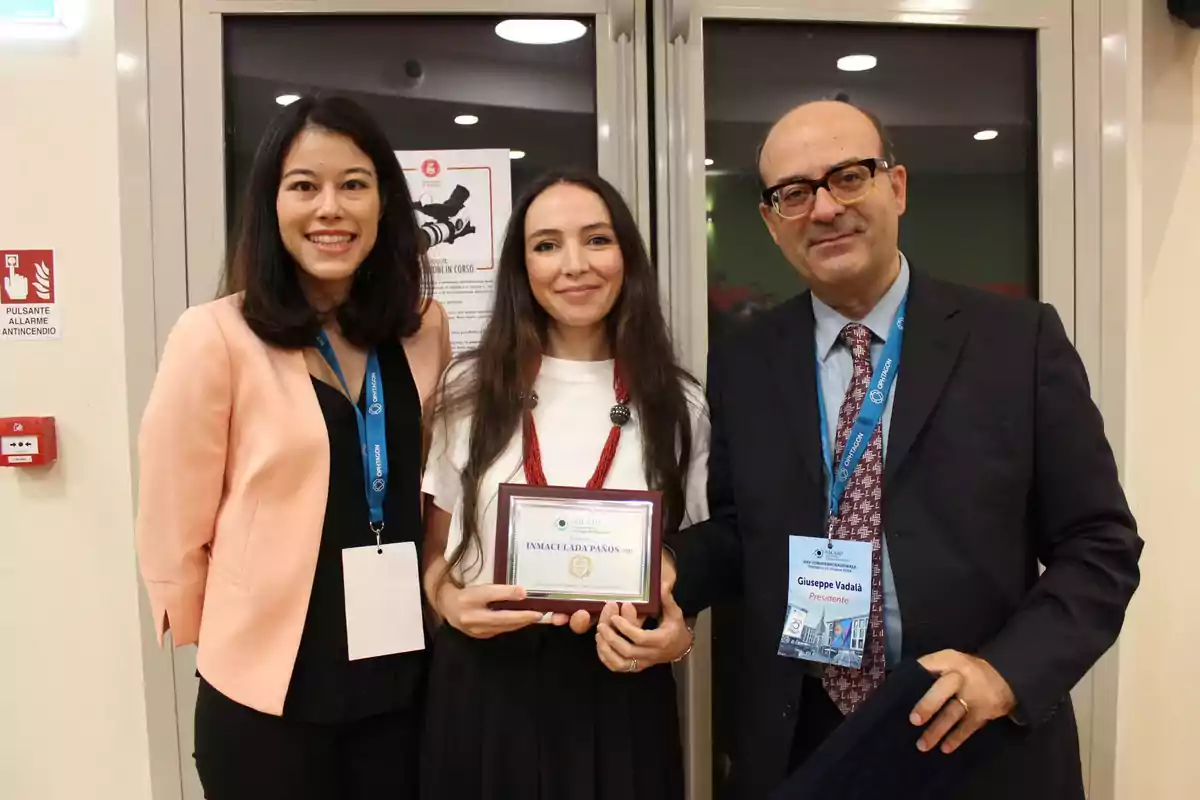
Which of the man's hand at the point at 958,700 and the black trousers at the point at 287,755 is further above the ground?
the man's hand at the point at 958,700

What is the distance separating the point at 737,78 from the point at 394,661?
1.58 m

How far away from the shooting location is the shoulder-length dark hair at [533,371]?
4.54 ft

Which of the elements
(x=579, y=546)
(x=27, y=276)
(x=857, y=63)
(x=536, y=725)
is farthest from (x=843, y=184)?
(x=27, y=276)

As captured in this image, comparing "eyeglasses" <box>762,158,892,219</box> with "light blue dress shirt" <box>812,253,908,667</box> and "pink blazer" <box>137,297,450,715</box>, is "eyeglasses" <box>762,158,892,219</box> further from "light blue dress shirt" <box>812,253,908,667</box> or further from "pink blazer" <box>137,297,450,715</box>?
"pink blazer" <box>137,297,450,715</box>

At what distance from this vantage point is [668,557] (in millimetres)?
1387

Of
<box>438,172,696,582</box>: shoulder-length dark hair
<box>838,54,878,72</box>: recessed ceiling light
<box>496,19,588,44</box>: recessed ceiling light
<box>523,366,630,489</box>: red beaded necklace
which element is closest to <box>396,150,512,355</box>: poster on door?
<box>496,19,588,44</box>: recessed ceiling light

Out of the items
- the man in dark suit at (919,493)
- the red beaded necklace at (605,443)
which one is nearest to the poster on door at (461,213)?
the red beaded necklace at (605,443)

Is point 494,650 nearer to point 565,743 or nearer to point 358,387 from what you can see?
point 565,743

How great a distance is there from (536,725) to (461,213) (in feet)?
3.94

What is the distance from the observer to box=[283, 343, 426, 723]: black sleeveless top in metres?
1.33

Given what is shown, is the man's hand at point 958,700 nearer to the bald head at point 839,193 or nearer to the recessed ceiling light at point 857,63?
the bald head at point 839,193

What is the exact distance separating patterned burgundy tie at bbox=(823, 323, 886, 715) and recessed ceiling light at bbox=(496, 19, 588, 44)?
1187 mm

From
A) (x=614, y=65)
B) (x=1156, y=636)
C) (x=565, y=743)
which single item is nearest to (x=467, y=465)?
(x=565, y=743)

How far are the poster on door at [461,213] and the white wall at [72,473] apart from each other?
2.18ft
